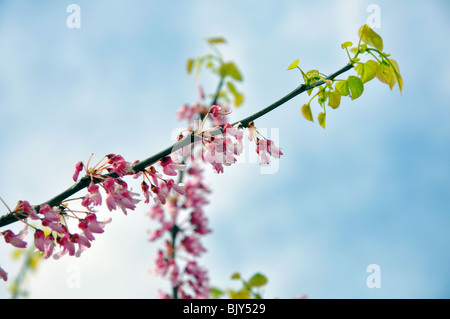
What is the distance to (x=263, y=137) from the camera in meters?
1.88

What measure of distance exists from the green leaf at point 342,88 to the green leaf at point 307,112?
20 cm

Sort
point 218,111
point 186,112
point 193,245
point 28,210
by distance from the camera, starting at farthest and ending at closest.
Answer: point 186,112
point 193,245
point 218,111
point 28,210

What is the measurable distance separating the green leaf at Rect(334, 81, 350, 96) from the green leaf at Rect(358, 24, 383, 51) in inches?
8.9

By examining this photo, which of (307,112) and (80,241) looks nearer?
(80,241)

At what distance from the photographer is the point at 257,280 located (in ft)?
9.80

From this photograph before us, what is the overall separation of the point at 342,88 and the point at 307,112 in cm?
24

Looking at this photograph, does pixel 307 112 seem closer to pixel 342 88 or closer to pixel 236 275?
pixel 342 88

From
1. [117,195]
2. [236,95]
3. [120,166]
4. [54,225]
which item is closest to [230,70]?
[120,166]

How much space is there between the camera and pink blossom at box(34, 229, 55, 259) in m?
1.64

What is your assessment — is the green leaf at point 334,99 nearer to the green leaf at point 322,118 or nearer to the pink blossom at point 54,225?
the green leaf at point 322,118

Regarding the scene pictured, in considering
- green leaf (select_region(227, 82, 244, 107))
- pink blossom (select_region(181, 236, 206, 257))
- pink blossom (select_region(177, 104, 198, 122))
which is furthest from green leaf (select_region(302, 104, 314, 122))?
pink blossom (select_region(177, 104, 198, 122))

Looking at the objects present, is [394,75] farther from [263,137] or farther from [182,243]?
[182,243]
